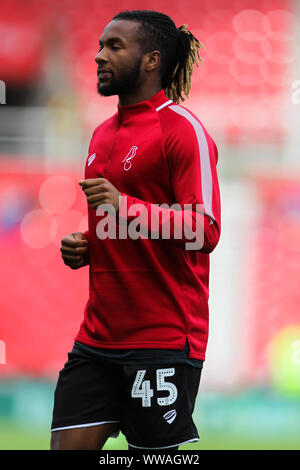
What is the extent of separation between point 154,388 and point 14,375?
8.55 feet

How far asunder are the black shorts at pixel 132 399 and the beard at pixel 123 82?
0.59m

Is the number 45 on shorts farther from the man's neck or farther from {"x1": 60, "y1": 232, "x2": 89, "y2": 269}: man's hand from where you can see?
the man's neck

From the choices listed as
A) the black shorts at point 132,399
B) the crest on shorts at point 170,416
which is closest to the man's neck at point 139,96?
the black shorts at point 132,399

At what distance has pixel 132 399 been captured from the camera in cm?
153

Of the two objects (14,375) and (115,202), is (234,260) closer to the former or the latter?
(14,375)

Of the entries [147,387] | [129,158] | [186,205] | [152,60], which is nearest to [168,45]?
[152,60]

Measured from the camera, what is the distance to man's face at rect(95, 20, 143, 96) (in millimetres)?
1568

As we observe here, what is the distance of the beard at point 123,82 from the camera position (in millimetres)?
1578

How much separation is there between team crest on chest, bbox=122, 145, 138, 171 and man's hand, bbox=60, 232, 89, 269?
0.22 metres

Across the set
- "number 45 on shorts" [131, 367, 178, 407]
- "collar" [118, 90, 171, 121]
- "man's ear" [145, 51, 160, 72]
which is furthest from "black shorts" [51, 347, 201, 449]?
"man's ear" [145, 51, 160, 72]

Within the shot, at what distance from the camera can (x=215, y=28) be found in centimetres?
499

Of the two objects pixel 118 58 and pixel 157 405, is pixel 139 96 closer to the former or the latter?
pixel 118 58

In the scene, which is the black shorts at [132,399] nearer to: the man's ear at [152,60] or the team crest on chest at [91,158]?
the team crest on chest at [91,158]

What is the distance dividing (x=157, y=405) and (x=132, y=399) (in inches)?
2.2
